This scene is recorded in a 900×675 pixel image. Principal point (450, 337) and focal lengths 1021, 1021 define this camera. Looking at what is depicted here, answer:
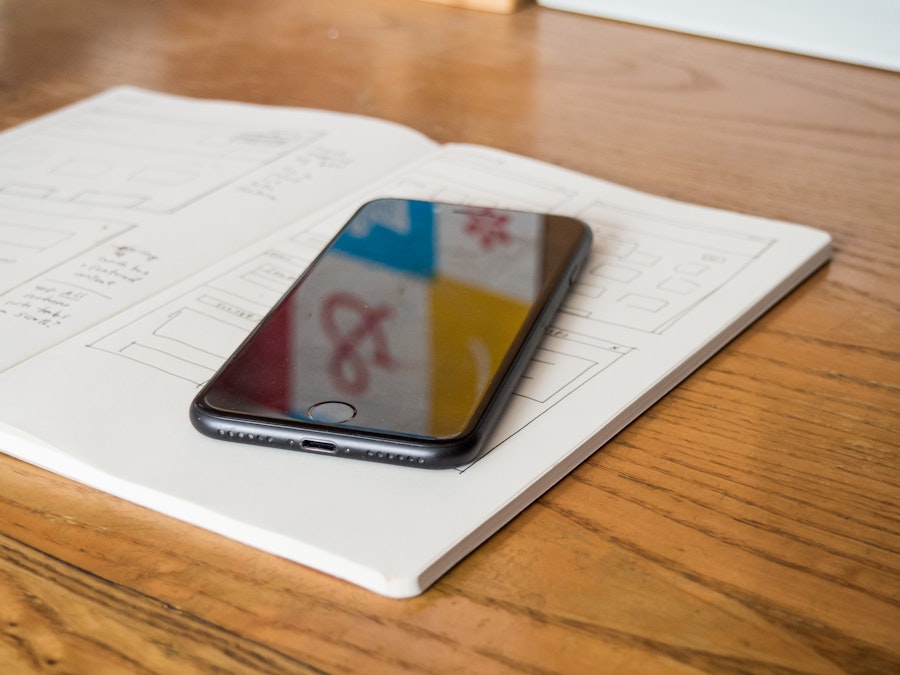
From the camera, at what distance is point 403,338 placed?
457 mm

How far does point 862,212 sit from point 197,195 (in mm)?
420

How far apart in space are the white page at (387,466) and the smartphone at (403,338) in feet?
0.04

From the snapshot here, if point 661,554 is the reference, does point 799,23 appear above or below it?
above

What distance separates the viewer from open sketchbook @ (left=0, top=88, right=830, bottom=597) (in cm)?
39

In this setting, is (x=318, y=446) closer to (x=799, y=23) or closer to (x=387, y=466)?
(x=387, y=466)

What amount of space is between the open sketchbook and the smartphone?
0.04 feet

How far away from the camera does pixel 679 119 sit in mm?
772

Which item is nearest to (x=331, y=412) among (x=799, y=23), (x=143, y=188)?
(x=143, y=188)

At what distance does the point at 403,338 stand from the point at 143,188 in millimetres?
300

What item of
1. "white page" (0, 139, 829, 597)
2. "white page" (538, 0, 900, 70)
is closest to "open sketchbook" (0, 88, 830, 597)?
"white page" (0, 139, 829, 597)

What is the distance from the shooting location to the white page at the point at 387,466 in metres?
0.38

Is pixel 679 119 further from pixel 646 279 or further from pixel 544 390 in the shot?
pixel 544 390

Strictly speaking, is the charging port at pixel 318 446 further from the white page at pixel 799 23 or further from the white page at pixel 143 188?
the white page at pixel 799 23

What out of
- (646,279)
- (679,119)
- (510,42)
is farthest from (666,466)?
(510,42)
